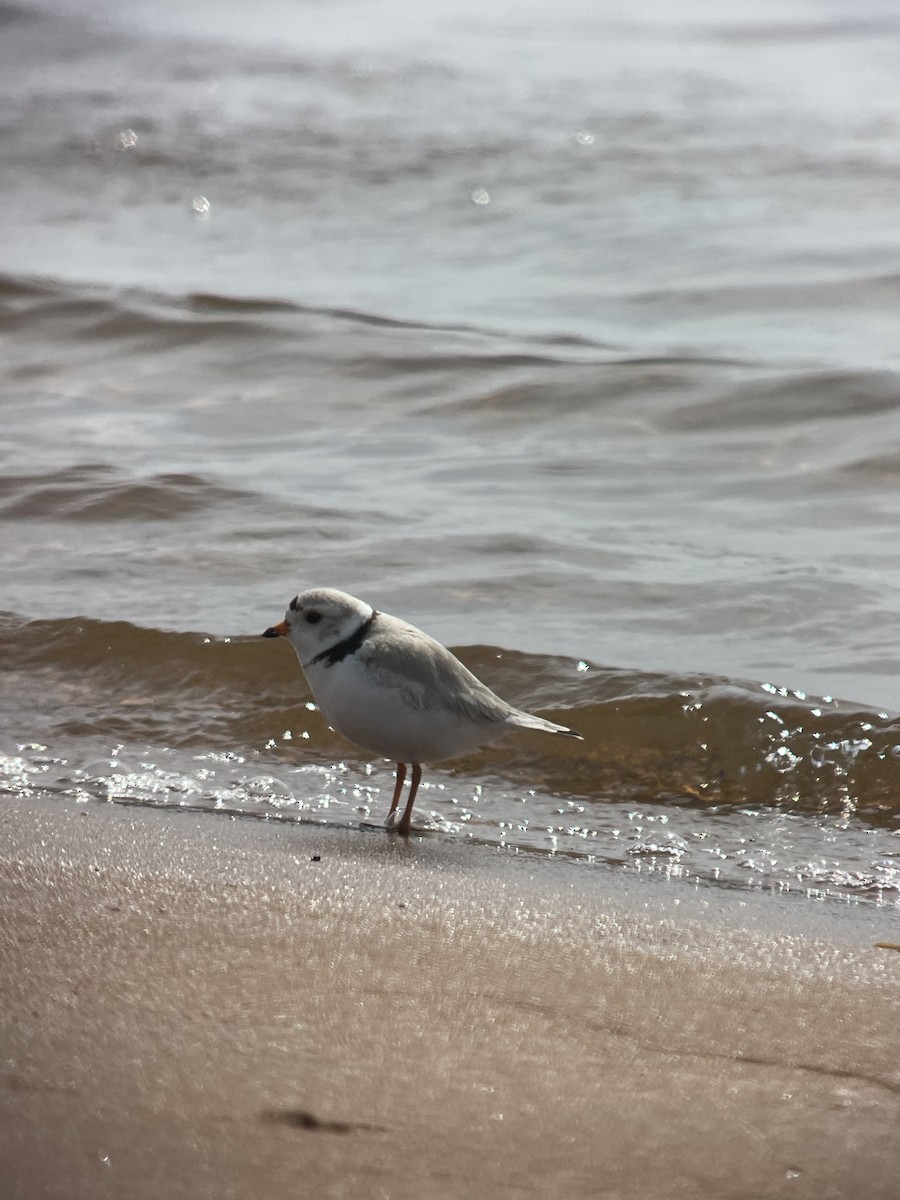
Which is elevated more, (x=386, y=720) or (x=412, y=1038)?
(x=386, y=720)

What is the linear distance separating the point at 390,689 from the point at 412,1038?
1.54m

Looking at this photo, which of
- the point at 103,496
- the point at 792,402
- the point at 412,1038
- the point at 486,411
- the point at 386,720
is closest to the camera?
the point at 412,1038

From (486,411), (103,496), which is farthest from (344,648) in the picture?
(486,411)

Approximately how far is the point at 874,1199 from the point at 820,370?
8092 millimetres

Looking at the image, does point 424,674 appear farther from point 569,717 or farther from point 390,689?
point 569,717

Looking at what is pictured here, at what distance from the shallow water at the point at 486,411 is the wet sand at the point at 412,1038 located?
92 centimetres

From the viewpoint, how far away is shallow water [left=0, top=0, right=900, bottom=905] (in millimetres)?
4719

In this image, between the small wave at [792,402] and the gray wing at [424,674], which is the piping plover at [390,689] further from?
the small wave at [792,402]

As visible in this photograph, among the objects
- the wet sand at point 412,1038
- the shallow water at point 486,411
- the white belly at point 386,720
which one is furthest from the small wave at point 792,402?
the wet sand at point 412,1038

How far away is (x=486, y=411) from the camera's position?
9.28 m

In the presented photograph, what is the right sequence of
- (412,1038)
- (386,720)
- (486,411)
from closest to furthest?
(412,1038), (386,720), (486,411)

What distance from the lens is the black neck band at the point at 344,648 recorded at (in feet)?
13.1

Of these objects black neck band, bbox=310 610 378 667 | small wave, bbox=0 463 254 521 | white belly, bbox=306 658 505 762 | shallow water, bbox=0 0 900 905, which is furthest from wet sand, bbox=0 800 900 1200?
small wave, bbox=0 463 254 521

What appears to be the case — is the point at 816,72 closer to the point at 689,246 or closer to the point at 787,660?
the point at 689,246
